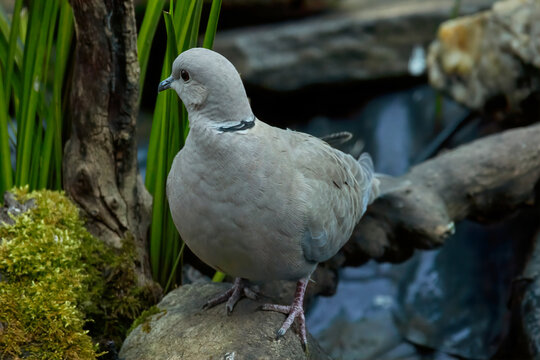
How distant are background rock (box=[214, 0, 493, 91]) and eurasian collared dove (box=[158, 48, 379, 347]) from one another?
323 centimetres

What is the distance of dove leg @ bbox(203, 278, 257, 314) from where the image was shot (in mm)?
2307

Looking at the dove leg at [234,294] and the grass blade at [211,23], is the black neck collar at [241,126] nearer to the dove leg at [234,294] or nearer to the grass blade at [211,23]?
the grass blade at [211,23]

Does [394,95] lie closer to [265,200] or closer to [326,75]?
[326,75]

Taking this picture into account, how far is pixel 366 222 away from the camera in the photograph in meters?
3.16

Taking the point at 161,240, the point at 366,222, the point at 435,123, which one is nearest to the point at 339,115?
the point at 435,123

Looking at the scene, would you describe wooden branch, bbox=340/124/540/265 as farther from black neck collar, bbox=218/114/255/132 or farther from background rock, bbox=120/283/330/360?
black neck collar, bbox=218/114/255/132

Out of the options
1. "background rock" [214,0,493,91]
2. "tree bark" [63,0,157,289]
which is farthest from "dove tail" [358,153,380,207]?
"background rock" [214,0,493,91]

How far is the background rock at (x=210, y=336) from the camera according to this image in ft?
6.89

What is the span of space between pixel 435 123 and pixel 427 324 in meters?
1.74

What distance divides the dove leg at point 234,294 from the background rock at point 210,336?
0.07 ft

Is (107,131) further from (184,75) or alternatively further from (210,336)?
(210,336)

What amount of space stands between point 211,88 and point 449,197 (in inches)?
68.6

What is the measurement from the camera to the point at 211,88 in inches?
75.5

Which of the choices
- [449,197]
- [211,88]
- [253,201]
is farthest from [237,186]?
[449,197]
